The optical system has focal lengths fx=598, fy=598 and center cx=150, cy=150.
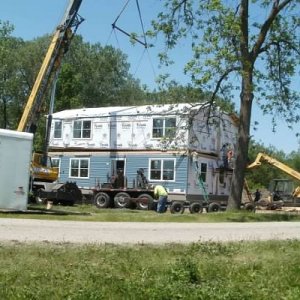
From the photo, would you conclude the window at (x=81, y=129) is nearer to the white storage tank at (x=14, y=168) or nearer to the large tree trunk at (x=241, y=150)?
the large tree trunk at (x=241, y=150)

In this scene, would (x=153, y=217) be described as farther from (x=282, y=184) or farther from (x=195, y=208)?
(x=282, y=184)

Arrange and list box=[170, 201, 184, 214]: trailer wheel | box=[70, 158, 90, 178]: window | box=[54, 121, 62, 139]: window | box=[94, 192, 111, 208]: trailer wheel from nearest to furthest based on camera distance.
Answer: box=[170, 201, 184, 214]: trailer wheel < box=[94, 192, 111, 208]: trailer wheel < box=[70, 158, 90, 178]: window < box=[54, 121, 62, 139]: window

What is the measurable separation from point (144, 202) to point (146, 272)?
24622 mm

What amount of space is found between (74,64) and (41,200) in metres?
40.6

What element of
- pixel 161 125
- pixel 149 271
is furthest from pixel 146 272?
pixel 161 125

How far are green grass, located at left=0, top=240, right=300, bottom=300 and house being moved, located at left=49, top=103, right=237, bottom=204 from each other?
19810 millimetres

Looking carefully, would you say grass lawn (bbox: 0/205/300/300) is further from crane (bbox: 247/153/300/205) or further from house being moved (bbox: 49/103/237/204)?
crane (bbox: 247/153/300/205)

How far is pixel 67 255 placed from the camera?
31.1ft

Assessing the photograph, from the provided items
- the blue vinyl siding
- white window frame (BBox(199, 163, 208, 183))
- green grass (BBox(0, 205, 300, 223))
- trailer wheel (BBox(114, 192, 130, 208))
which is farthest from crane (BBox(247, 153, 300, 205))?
green grass (BBox(0, 205, 300, 223))

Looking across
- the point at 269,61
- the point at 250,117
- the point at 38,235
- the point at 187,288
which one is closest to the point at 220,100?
the point at 250,117

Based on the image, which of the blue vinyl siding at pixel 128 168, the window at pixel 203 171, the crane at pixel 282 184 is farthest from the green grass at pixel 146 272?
the crane at pixel 282 184

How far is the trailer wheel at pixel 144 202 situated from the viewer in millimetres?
32312

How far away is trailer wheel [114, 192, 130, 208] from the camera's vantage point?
110ft

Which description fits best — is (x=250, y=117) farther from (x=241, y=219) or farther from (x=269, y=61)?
(x=241, y=219)
